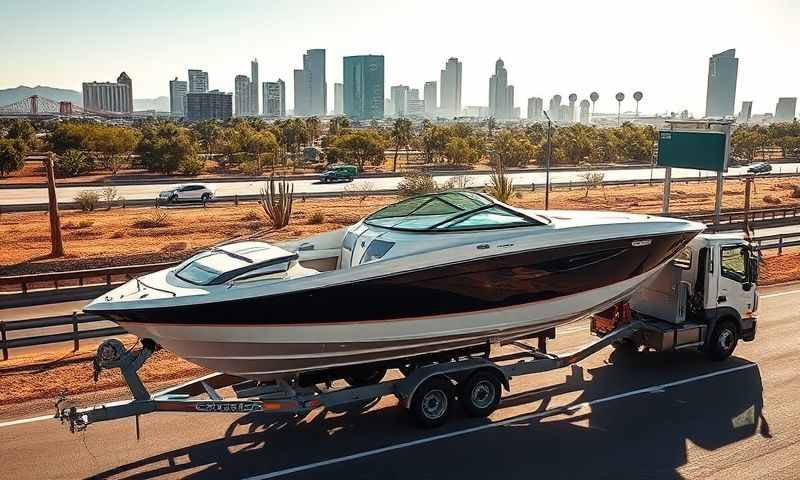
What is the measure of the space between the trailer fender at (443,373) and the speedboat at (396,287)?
0.91ft

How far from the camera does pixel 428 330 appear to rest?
384 inches

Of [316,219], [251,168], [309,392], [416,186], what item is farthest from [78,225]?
[251,168]

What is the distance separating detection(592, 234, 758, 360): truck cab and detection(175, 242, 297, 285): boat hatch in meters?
6.01

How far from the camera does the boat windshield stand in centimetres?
1033

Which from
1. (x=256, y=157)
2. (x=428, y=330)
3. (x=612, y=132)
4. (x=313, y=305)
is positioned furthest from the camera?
(x=612, y=132)

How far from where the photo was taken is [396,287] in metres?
9.39

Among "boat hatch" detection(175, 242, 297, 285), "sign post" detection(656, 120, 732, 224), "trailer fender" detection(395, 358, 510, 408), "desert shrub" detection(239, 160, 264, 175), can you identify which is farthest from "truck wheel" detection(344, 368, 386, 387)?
"desert shrub" detection(239, 160, 264, 175)

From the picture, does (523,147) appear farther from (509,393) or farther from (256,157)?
(509,393)

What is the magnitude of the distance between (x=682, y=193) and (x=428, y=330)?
150 ft

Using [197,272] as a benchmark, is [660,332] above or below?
below

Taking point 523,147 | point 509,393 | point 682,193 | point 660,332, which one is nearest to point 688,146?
point 660,332

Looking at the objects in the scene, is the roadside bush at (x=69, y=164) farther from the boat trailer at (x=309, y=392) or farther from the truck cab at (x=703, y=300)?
the truck cab at (x=703, y=300)

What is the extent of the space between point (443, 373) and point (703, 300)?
209 inches

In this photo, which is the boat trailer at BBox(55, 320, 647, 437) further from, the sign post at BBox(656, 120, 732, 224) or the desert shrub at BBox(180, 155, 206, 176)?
the desert shrub at BBox(180, 155, 206, 176)
